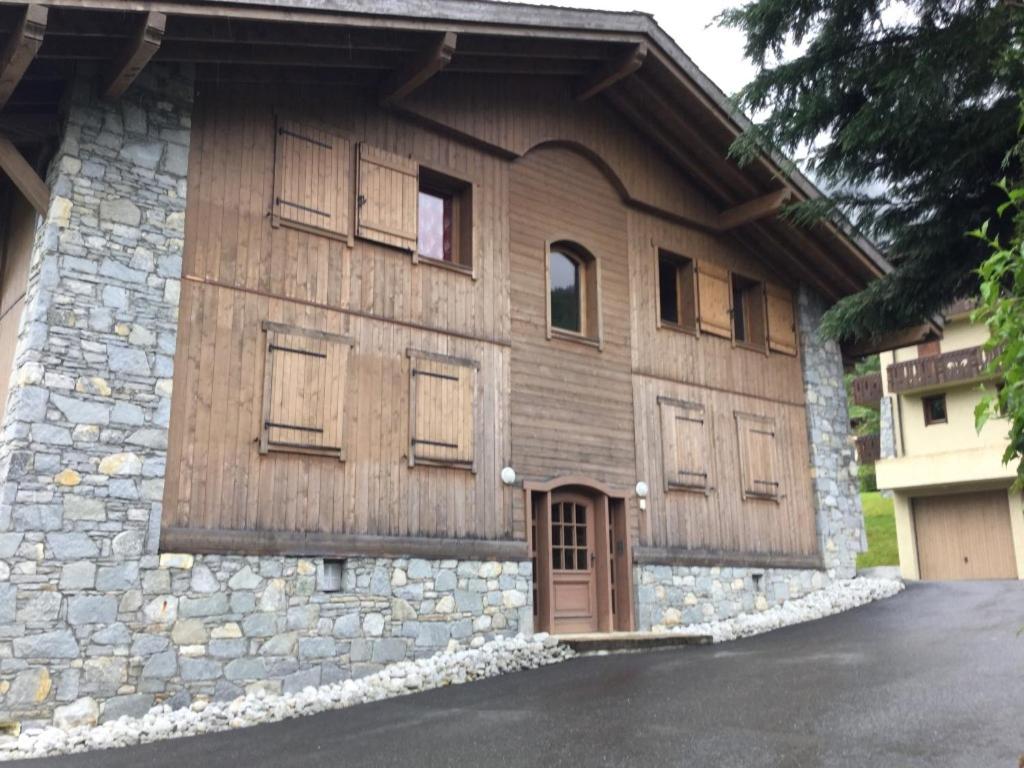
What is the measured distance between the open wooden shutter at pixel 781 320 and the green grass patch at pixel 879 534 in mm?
9895

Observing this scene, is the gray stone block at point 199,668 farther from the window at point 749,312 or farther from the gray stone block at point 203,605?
the window at point 749,312

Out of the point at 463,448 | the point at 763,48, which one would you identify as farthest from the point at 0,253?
the point at 763,48

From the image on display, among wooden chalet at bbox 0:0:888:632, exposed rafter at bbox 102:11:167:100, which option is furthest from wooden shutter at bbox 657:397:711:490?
exposed rafter at bbox 102:11:167:100

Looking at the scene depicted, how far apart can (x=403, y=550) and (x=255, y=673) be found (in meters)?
1.79

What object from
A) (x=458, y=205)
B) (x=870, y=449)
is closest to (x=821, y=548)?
(x=458, y=205)

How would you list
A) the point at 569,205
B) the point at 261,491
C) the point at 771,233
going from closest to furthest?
1. the point at 261,491
2. the point at 569,205
3. the point at 771,233

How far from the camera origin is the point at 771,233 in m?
13.5

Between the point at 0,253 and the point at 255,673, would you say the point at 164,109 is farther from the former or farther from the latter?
the point at 255,673

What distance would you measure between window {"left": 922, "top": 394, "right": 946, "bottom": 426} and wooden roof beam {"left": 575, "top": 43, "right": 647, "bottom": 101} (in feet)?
50.0

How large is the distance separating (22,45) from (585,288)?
21.8 feet

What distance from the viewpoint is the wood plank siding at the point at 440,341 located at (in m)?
8.61

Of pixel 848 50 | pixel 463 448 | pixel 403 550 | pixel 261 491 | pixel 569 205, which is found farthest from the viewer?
pixel 569 205

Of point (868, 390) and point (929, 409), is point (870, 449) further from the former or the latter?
point (929, 409)

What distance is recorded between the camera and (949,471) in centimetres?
2122
